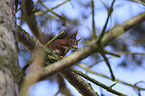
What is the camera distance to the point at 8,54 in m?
0.60

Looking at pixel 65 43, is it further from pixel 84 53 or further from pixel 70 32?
pixel 84 53

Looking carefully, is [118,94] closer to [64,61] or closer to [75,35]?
[64,61]

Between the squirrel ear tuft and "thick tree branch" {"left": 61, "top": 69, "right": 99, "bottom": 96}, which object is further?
the squirrel ear tuft

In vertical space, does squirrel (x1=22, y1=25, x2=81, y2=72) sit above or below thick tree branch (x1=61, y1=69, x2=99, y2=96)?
above

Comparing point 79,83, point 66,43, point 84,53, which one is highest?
point 66,43

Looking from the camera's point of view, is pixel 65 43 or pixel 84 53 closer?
pixel 84 53

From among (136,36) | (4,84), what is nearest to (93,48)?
(4,84)

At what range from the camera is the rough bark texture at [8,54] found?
53 centimetres

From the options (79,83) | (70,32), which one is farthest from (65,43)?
(79,83)

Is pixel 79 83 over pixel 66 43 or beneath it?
beneath

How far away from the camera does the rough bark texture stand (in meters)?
0.53

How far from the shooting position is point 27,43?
1.07 metres

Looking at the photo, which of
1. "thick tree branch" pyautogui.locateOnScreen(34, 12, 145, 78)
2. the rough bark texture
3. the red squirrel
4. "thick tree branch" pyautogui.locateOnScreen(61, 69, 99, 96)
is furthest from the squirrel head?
"thick tree branch" pyautogui.locateOnScreen(34, 12, 145, 78)

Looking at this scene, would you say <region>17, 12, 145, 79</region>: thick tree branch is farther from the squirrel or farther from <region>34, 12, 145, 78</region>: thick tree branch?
the squirrel
